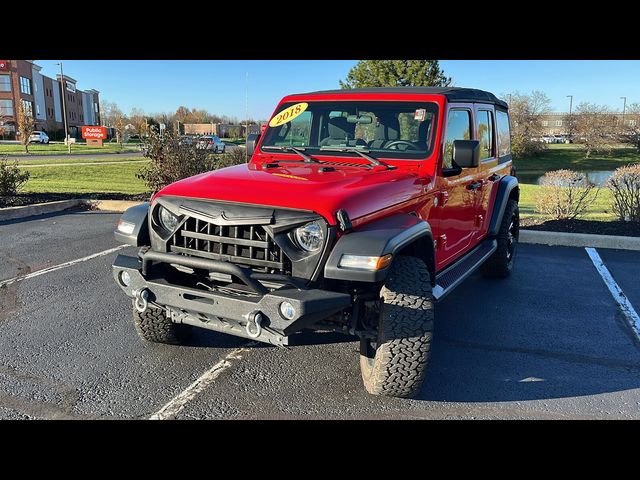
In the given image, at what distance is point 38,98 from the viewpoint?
71500 millimetres

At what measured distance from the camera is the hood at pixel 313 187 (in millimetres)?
3131

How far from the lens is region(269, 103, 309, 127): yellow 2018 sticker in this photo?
471 centimetres

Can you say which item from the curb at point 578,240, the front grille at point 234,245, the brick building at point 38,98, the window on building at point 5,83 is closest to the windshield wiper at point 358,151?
the front grille at point 234,245

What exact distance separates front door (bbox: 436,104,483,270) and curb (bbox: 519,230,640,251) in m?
3.35

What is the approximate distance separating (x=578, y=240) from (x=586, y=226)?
100 centimetres

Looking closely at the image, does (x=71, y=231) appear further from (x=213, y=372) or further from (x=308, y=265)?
(x=308, y=265)

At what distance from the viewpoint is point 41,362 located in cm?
377

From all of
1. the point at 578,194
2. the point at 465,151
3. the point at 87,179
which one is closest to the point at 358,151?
the point at 465,151

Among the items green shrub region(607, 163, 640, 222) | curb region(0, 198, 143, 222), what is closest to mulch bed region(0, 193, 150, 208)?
curb region(0, 198, 143, 222)

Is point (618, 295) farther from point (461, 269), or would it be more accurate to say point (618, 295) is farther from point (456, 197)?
point (456, 197)

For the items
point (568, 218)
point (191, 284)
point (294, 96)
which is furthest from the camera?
point (568, 218)

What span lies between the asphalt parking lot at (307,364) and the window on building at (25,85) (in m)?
72.3
